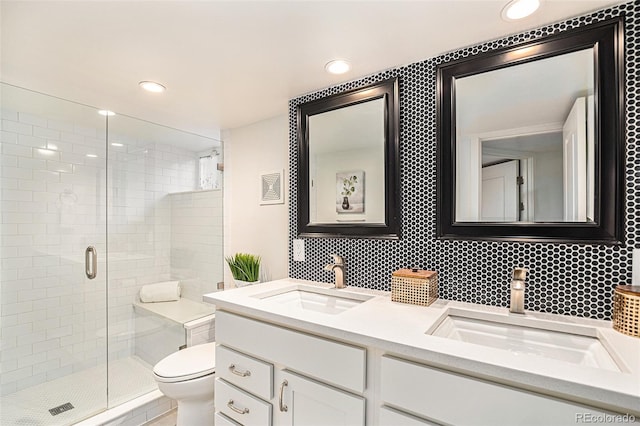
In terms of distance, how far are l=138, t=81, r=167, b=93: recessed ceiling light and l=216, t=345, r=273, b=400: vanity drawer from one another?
1553 millimetres

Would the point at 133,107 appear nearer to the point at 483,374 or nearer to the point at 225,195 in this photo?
Answer: the point at 225,195

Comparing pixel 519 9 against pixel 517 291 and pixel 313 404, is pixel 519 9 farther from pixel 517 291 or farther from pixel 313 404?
pixel 313 404

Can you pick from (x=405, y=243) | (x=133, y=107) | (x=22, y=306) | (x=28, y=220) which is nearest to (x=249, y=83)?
(x=133, y=107)

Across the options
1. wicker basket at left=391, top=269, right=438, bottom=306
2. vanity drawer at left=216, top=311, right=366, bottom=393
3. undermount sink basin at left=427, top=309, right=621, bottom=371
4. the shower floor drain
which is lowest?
the shower floor drain

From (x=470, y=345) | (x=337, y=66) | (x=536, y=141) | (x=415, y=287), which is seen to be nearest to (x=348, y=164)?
(x=337, y=66)

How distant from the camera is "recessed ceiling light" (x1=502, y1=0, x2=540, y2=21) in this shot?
3.62 ft

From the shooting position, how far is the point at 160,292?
253 centimetres

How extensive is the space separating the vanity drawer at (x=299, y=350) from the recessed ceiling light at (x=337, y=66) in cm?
132

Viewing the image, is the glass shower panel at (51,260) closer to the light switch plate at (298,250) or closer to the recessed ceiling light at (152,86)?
the recessed ceiling light at (152,86)

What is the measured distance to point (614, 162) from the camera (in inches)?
43.3

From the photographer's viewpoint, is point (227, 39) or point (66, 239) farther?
point (66, 239)

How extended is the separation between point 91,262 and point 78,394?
873 millimetres

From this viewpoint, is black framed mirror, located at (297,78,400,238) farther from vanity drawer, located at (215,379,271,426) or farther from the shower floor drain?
the shower floor drain

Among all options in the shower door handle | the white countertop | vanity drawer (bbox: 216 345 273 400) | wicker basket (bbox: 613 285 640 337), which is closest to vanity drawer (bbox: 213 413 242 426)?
vanity drawer (bbox: 216 345 273 400)
